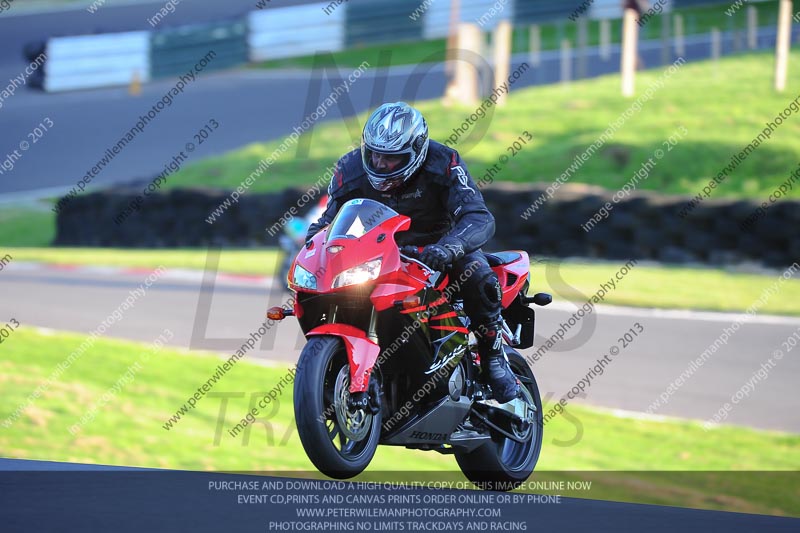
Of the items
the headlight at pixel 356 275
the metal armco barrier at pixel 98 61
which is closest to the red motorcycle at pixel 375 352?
the headlight at pixel 356 275

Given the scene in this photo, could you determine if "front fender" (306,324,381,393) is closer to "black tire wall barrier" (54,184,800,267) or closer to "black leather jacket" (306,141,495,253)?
"black leather jacket" (306,141,495,253)

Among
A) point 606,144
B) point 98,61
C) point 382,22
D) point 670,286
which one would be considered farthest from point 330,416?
point 98,61

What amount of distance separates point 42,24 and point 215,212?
13.9 meters

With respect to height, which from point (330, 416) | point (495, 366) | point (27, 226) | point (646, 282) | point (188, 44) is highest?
point (330, 416)

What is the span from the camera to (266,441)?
11.5 meters

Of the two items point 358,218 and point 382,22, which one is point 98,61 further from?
point 358,218

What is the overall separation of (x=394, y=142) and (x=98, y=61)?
94.9ft

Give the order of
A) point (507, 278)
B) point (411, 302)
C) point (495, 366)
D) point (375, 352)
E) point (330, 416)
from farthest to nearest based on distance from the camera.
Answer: point (507, 278) → point (495, 366) → point (411, 302) → point (375, 352) → point (330, 416)

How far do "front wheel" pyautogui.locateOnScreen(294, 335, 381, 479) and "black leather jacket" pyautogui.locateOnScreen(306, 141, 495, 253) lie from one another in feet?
2.84

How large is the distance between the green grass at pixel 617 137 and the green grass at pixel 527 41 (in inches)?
90.1

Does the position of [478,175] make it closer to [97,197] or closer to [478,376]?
[97,197]

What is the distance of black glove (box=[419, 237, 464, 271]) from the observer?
518 centimetres

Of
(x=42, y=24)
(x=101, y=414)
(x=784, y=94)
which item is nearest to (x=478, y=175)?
(x=784, y=94)

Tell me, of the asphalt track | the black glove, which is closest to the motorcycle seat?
Answer: the black glove
